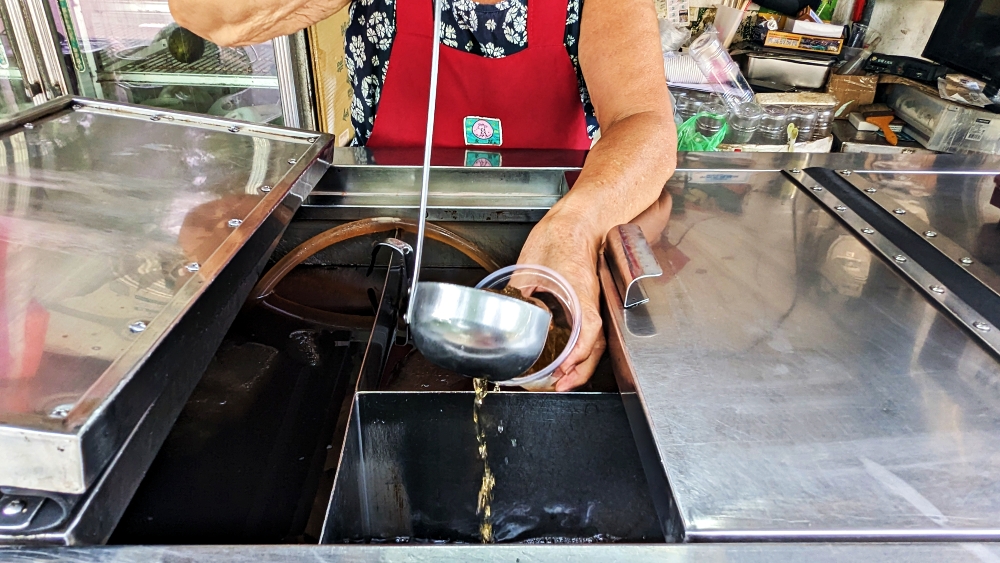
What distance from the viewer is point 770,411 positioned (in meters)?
0.59

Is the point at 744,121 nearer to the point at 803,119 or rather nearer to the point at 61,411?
the point at 803,119

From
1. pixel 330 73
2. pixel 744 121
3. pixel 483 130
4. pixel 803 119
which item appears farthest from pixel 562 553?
pixel 803 119

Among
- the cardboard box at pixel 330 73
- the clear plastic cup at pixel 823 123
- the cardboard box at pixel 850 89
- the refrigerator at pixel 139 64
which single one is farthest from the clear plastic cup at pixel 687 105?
the refrigerator at pixel 139 64

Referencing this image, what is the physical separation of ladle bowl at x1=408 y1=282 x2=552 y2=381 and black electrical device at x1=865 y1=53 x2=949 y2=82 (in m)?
3.39

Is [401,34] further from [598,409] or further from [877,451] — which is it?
[877,451]

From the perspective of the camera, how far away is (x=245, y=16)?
1.03m

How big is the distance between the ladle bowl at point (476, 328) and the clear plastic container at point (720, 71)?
8.92ft

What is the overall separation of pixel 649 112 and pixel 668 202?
23 cm

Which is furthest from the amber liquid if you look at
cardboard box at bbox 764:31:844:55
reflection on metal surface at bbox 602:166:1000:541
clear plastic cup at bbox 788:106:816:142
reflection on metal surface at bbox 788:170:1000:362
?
cardboard box at bbox 764:31:844:55

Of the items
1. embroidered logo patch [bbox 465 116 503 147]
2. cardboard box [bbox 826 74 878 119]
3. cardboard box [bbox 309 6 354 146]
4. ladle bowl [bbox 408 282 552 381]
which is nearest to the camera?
ladle bowl [bbox 408 282 552 381]

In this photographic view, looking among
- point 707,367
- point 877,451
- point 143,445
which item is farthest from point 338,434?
point 877,451

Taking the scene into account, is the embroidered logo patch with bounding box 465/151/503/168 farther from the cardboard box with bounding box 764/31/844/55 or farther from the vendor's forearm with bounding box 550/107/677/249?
the cardboard box with bounding box 764/31/844/55

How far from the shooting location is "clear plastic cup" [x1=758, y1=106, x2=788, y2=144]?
9.85ft

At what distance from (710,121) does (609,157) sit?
2.07m
